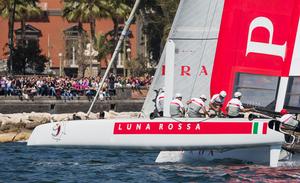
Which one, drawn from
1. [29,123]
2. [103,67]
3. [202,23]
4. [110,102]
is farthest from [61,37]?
[202,23]

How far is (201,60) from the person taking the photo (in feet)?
85.5

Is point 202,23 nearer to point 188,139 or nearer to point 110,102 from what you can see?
point 188,139

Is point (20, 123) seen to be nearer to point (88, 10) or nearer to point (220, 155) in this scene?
point (220, 155)

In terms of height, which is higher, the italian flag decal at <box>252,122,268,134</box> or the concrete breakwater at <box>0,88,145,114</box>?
the italian flag decal at <box>252,122,268,134</box>

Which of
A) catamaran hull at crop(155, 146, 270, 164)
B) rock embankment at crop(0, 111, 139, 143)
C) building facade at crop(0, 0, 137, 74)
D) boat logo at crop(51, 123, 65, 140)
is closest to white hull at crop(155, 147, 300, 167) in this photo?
catamaran hull at crop(155, 146, 270, 164)

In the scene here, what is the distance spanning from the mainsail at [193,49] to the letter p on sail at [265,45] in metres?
1.01

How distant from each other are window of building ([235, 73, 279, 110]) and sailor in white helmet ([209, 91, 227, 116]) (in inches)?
28.3

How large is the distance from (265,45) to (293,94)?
1452 mm

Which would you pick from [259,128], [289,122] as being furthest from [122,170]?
[289,122]

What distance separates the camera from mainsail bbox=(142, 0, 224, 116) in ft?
84.4

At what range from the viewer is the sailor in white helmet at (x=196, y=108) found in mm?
24688

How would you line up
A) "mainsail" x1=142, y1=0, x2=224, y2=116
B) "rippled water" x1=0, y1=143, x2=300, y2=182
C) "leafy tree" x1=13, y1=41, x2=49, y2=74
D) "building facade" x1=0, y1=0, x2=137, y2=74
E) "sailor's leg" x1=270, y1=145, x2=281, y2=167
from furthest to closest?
"building facade" x1=0, y1=0, x2=137, y2=74 → "leafy tree" x1=13, y1=41, x2=49, y2=74 → "mainsail" x1=142, y1=0, x2=224, y2=116 → "sailor's leg" x1=270, y1=145, x2=281, y2=167 → "rippled water" x1=0, y1=143, x2=300, y2=182

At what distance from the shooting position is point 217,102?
2508cm

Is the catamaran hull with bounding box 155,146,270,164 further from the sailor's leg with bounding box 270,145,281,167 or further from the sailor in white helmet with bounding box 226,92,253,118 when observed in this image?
the sailor in white helmet with bounding box 226,92,253,118
